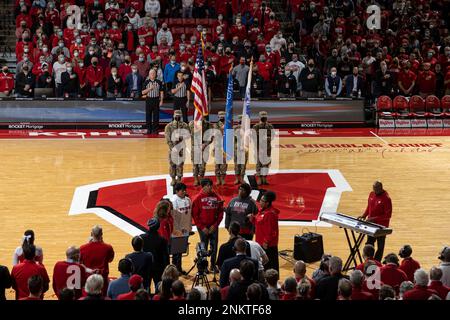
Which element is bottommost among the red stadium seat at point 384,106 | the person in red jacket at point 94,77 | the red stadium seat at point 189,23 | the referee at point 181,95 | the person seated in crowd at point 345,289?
the person seated in crowd at point 345,289

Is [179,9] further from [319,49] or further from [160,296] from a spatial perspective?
[160,296]

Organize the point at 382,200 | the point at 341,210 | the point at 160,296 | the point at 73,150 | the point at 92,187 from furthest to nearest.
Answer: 1. the point at 73,150
2. the point at 92,187
3. the point at 341,210
4. the point at 382,200
5. the point at 160,296

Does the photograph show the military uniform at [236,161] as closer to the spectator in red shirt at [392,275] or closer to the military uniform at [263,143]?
the military uniform at [263,143]

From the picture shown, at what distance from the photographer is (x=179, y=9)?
3391cm

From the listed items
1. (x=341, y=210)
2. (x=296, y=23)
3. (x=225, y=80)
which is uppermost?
(x=296, y=23)

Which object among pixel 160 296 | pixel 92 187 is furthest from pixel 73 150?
pixel 160 296

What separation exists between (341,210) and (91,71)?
1326 centimetres

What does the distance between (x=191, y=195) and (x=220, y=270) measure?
24.8ft

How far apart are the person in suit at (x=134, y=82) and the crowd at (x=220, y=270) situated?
47.8 ft

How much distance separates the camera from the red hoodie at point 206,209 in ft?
48.2

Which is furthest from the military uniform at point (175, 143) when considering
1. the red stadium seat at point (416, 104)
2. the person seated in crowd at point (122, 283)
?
the red stadium seat at point (416, 104)

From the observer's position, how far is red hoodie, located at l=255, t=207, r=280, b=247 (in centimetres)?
1395

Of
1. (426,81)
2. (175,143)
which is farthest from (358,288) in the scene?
(426,81)

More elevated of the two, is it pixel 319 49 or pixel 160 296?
pixel 319 49
